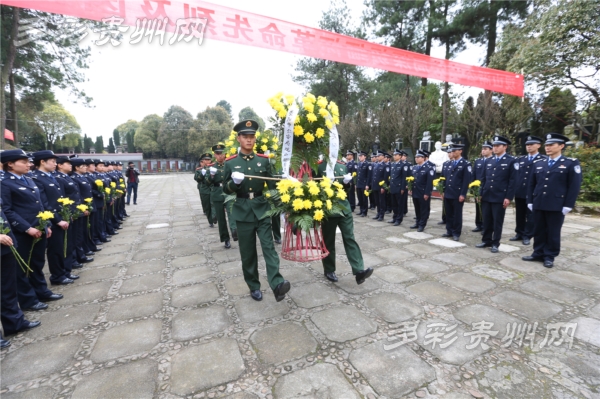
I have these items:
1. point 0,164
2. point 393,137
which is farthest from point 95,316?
point 393,137

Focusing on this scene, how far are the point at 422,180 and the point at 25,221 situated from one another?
7.08m

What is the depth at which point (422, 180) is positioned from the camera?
670 cm

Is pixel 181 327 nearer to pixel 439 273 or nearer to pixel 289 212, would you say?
pixel 289 212

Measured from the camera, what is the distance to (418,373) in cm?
209

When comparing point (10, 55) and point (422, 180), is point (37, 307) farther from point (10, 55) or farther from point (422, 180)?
point (10, 55)

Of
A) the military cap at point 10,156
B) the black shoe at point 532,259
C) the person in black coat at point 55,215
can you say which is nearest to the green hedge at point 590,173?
the black shoe at point 532,259

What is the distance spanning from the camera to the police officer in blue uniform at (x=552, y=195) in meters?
4.18

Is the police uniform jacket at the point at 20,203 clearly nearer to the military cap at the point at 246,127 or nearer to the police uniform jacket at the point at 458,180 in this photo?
the military cap at the point at 246,127

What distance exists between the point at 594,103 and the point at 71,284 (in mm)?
→ 18151

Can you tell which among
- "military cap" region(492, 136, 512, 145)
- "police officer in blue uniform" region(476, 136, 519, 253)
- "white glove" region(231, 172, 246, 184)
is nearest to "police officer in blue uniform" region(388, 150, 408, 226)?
"police officer in blue uniform" region(476, 136, 519, 253)

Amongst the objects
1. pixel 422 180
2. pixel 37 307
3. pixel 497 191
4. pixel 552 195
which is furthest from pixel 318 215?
pixel 422 180

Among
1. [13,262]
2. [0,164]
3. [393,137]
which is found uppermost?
A: [393,137]

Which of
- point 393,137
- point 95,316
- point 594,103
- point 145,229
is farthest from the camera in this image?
point 393,137

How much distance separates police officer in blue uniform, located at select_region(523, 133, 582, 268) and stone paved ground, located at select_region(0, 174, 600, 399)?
37cm
